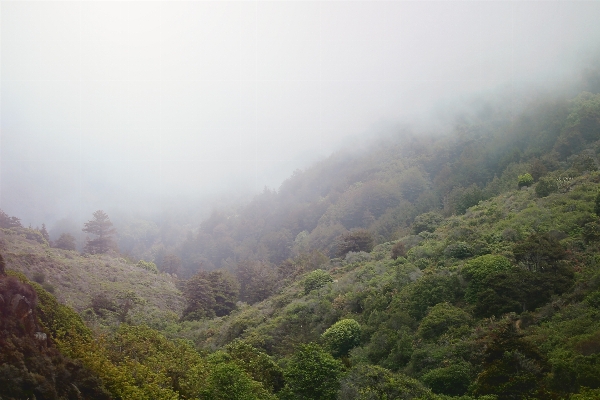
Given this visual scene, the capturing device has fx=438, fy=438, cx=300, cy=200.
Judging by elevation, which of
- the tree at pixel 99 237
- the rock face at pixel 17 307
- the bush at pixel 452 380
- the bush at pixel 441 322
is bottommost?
the bush at pixel 452 380

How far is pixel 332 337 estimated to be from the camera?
23.6 meters

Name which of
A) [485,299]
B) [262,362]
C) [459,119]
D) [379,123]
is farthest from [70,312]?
[379,123]

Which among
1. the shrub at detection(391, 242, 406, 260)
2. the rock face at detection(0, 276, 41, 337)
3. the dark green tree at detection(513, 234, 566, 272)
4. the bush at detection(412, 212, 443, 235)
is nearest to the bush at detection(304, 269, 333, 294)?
the shrub at detection(391, 242, 406, 260)

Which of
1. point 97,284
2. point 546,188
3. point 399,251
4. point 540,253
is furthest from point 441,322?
point 97,284

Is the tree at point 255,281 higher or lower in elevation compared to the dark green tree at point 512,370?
lower

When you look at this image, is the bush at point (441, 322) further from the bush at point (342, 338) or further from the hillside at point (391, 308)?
the bush at point (342, 338)

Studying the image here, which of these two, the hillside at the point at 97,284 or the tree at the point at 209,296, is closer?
the hillside at the point at 97,284

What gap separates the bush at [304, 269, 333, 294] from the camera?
35625mm

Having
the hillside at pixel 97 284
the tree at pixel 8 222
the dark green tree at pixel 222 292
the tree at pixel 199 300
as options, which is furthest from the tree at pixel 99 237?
the tree at pixel 199 300

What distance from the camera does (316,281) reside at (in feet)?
119

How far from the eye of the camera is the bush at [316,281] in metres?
35.6

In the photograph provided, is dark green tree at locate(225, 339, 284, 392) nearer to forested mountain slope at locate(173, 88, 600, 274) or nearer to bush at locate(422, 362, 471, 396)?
bush at locate(422, 362, 471, 396)

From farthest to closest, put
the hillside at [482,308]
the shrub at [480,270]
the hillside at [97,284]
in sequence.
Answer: the hillside at [97,284]
the shrub at [480,270]
the hillside at [482,308]

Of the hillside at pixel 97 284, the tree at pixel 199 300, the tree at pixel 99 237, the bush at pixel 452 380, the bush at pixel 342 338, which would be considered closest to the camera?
the bush at pixel 452 380
